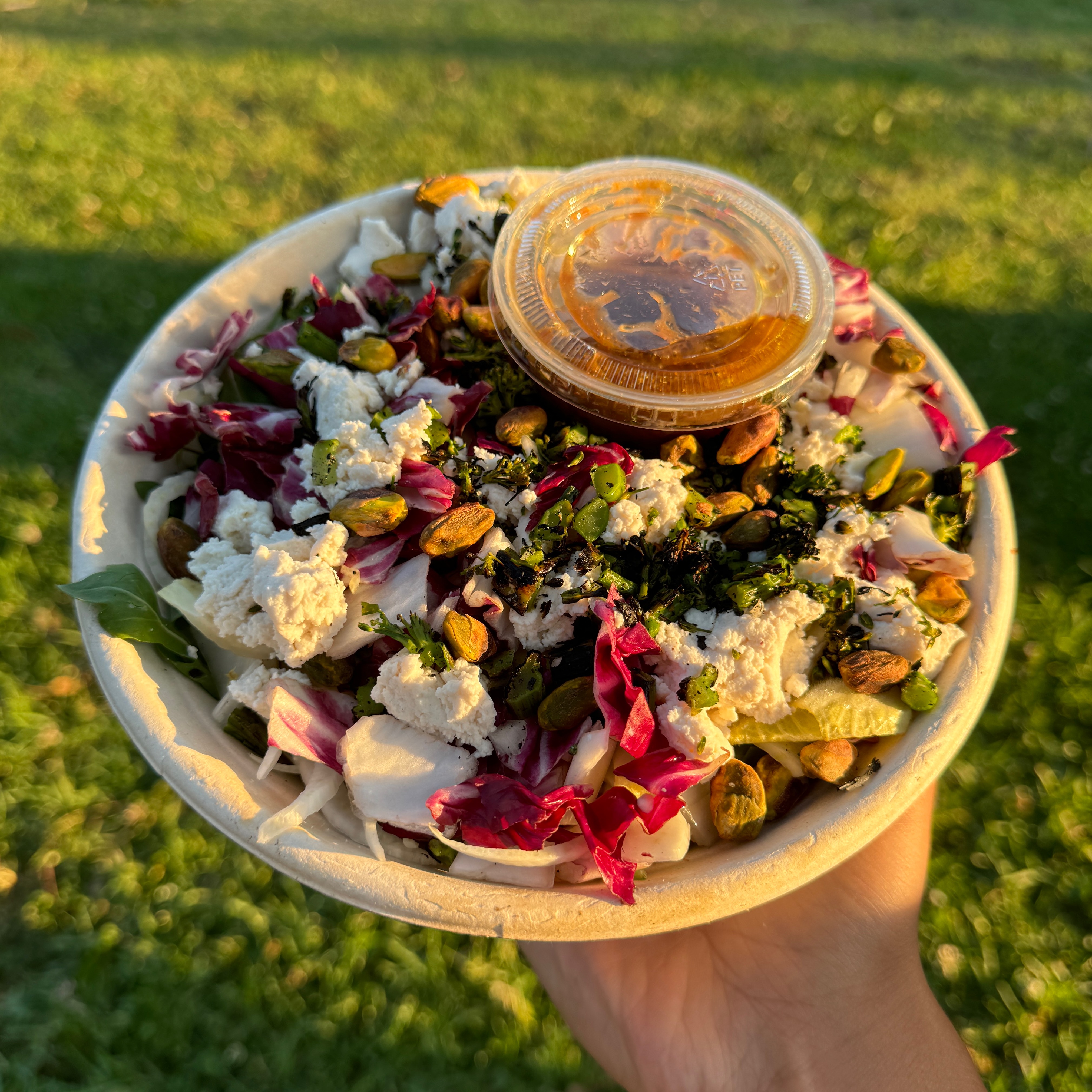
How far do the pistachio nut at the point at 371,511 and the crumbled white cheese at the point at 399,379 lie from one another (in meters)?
0.26

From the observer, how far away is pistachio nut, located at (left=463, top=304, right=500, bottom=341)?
1.82 meters

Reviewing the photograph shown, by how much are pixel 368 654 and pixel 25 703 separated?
5.60 feet

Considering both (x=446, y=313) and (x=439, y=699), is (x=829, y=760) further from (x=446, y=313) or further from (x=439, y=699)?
(x=446, y=313)

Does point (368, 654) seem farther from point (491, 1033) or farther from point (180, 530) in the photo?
point (491, 1033)

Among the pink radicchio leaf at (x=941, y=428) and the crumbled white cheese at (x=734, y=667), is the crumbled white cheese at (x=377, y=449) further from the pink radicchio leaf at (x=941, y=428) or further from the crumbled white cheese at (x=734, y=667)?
the pink radicchio leaf at (x=941, y=428)

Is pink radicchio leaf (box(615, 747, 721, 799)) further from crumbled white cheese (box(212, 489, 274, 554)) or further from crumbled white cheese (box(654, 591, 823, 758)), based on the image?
crumbled white cheese (box(212, 489, 274, 554))

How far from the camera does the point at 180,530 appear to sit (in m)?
1.74

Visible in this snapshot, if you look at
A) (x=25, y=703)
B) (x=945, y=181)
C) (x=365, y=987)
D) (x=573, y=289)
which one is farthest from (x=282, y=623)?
(x=945, y=181)

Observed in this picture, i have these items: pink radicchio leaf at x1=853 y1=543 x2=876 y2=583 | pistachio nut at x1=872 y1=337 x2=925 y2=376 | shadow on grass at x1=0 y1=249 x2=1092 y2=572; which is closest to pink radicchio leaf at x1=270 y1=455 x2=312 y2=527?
pink radicchio leaf at x1=853 y1=543 x2=876 y2=583

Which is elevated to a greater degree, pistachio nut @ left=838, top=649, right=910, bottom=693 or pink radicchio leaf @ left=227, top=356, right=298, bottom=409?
pink radicchio leaf @ left=227, top=356, right=298, bottom=409

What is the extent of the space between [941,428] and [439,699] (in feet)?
4.33

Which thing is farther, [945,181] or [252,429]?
[945,181]

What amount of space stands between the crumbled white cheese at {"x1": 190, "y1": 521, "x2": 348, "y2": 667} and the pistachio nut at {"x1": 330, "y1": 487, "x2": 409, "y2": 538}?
1.1 inches

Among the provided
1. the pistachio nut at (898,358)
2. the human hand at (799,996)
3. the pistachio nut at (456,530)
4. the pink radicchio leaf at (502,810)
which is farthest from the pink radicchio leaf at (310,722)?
the pistachio nut at (898,358)
